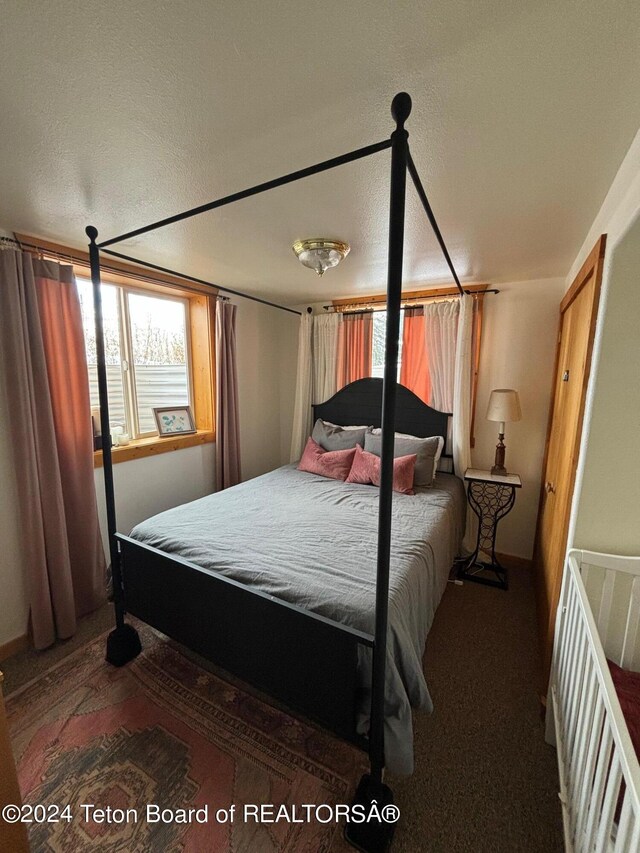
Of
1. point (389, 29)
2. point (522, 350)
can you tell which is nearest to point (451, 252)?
point (522, 350)

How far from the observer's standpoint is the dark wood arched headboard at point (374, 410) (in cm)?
312

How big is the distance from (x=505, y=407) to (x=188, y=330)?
2.74m

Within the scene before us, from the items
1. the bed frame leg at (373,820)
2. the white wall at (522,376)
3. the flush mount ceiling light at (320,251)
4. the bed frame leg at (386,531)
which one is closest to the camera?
the bed frame leg at (386,531)

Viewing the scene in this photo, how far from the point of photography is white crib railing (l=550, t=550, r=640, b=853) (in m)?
0.78

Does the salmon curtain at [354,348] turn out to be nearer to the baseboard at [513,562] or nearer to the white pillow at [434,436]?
the white pillow at [434,436]

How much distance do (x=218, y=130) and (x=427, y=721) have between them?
8.05 feet

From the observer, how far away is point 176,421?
3090mm

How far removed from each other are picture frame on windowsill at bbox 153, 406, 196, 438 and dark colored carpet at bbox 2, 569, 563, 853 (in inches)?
53.5

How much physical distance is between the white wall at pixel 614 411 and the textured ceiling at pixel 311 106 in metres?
0.28

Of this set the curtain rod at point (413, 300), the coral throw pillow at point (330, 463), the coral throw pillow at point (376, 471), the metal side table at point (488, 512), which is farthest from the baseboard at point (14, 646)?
the curtain rod at point (413, 300)

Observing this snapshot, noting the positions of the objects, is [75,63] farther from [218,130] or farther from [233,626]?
[233,626]

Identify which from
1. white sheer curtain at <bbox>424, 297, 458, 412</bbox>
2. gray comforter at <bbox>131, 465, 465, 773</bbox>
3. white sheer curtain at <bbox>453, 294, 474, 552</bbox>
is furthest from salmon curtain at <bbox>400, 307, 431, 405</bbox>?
gray comforter at <bbox>131, 465, 465, 773</bbox>

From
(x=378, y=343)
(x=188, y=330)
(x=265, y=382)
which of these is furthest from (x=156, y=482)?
(x=378, y=343)

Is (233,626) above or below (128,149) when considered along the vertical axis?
below
